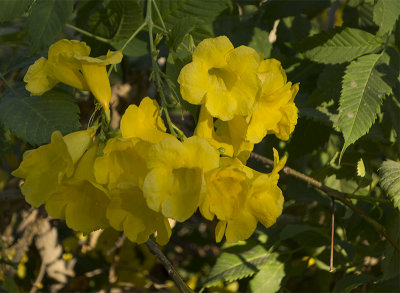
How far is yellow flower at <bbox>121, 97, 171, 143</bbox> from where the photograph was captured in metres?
0.93

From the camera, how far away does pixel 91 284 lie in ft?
7.73

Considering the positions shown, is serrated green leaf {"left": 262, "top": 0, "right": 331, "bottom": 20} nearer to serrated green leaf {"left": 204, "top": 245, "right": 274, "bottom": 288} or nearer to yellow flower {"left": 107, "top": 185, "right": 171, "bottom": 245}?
serrated green leaf {"left": 204, "top": 245, "right": 274, "bottom": 288}

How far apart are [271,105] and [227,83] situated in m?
0.10

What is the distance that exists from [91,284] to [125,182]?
1612 mm

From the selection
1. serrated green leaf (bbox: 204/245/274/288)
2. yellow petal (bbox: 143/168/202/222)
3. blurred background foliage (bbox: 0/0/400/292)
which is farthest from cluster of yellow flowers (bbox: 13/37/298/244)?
serrated green leaf (bbox: 204/245/274/288)

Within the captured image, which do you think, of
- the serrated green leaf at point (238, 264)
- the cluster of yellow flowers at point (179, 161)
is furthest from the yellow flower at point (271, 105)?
the serrated green leaf at point (238, 264)

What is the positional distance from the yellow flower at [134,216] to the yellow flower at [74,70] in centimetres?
19

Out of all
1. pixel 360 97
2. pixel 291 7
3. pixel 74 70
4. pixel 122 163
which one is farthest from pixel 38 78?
pixel 291 7

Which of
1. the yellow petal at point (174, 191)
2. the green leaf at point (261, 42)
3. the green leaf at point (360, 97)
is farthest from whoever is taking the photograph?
the green leaf at point (261, 42)

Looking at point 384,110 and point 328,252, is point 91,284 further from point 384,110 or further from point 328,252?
A: point 384,110

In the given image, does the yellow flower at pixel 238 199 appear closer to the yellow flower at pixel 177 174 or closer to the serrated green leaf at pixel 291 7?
the yellow flower at pixel 177 174

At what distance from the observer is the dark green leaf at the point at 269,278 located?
153 centimetres

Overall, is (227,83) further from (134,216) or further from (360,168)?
(360,168)

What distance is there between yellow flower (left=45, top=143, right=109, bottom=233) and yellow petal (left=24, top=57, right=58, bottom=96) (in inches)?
8.2
